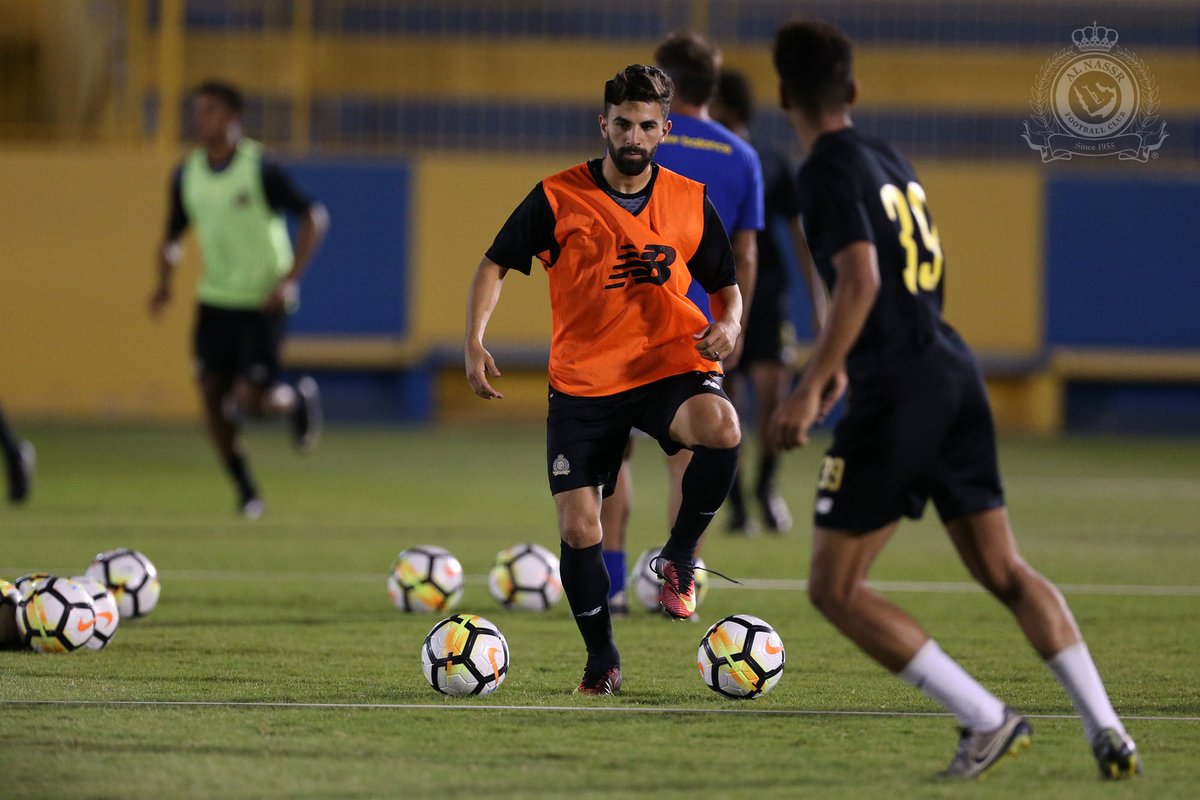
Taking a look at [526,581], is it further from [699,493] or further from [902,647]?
[902,647]

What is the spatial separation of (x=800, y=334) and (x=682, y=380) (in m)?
17.6

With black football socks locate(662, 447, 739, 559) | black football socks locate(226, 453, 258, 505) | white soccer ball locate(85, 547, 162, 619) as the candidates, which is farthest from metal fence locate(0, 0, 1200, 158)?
black football socks locate(662, 447, 739, 559)

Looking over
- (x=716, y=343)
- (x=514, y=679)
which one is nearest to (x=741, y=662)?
(x=514, y=679)

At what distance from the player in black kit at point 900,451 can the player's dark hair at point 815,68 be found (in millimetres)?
129

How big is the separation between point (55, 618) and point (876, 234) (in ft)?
11.0

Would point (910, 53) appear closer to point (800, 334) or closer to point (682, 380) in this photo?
point (800, 334)

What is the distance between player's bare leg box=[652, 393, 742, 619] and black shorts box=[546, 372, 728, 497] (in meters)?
0.05

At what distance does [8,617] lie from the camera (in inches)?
251

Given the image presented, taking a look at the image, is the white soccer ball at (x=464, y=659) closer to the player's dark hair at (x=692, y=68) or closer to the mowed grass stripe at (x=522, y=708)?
the mowed grass stripe at (x=522, y=708)

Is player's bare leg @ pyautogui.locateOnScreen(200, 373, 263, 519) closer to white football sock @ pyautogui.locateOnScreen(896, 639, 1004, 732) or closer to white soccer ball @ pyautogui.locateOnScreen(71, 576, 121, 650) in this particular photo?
white soccer ball @ pyautogui.locateOnScreen(71, 576, 121, 650)

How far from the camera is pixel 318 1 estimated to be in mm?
25984

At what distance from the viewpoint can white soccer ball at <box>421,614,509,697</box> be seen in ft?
18.2

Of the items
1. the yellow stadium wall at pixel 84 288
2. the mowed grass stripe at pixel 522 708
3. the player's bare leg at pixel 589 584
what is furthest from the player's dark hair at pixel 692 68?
the yellow stadium wall at pixel 84 288

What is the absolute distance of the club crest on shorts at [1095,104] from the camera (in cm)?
2409
